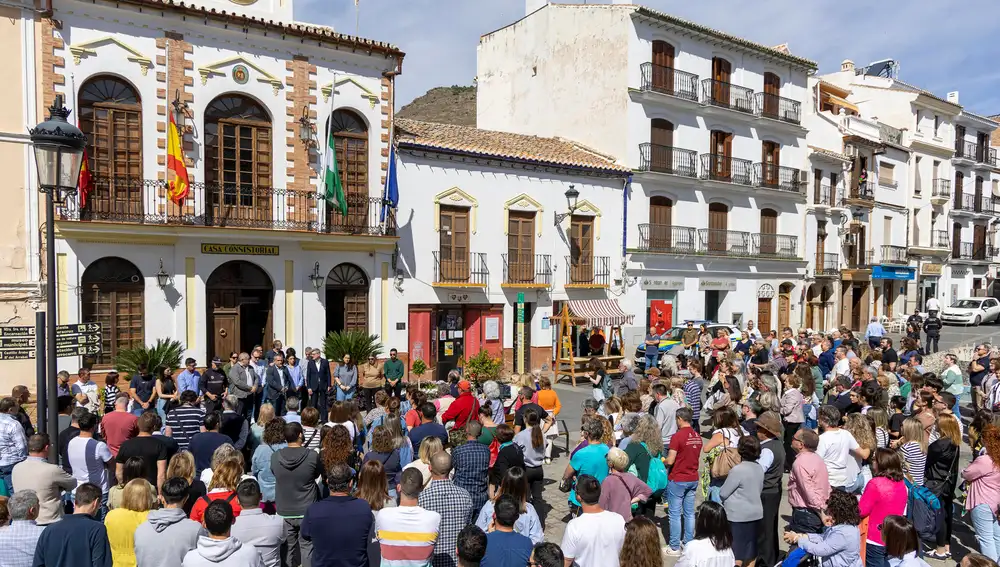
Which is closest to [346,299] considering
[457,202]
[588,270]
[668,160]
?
[457,202]

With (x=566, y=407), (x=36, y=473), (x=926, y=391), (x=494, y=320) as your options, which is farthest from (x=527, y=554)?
(x=494, y=320)

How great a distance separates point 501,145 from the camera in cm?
2219

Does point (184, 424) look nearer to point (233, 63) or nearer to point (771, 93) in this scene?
point (233, 63)

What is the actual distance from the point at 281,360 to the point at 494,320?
29.1 feet

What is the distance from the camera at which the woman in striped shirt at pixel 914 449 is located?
296 inches

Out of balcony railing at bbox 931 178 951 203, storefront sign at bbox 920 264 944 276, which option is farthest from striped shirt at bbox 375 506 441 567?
balcony railing at bbox 931 178 951 203

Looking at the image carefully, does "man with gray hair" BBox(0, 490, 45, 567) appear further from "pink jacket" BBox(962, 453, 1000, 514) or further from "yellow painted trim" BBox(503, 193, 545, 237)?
"yellow painted trim" BBox(503, 193, 545, 237)

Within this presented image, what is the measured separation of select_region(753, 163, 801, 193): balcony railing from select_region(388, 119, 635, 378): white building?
25.4ft

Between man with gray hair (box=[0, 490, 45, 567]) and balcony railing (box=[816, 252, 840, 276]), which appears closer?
man with gray hair (box=[0, 490, 45, 567])

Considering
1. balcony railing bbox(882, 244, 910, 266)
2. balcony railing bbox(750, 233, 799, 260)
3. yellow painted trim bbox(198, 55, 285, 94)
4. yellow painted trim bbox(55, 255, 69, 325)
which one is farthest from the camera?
balcony railing bbox(882, 244, 910, 266)

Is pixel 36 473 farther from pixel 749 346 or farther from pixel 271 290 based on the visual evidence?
pixel 749 346

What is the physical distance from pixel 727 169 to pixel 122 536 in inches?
1032

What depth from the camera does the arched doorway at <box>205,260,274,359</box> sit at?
55.3ft

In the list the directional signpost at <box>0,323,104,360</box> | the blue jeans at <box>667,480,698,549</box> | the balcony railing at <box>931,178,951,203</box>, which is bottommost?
the blue jeans at <box>667,480,698,549</box>
